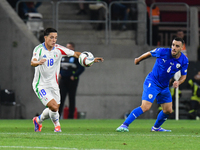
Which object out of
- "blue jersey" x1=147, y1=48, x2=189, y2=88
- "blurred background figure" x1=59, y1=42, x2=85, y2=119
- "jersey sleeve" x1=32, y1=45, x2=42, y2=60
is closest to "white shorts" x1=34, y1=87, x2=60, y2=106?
"jersey sleeve" x1=32, y1=45, x2=42, y2=60

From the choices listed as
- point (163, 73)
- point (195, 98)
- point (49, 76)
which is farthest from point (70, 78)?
point (163, 73)

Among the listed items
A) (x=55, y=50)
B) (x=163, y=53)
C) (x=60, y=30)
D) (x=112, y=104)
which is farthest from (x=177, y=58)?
(x=60, y=30)

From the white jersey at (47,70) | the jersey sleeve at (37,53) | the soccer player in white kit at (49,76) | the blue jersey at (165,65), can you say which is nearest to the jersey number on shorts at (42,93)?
the soccer player in white kit at (49,76)

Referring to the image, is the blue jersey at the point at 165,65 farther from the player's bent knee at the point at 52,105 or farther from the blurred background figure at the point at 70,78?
the blurred background figure at the point at 70,78

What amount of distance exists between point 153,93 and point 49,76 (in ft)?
6.46

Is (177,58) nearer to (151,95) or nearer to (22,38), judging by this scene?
(151,95)

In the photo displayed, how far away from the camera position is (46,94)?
986 cm

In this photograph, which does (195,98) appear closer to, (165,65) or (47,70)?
(165,65)

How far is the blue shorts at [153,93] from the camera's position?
32.4 ft

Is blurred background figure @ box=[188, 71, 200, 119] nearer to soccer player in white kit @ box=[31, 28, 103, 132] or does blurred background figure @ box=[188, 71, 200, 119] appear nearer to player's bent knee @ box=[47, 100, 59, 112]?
soccer player in white kit @ box=[31, 28, 103, 132]

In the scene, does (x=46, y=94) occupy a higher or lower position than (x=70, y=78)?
higher

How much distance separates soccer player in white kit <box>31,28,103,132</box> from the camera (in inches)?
388

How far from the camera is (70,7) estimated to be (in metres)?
20.7

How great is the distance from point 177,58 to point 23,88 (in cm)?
859
